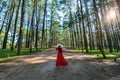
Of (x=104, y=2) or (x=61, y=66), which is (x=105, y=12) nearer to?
(x=104, y=2)

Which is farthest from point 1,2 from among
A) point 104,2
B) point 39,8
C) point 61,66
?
point 61,66

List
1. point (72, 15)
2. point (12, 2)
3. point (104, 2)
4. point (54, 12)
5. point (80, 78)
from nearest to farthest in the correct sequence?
point (80, 78)
point (104, 2)
point (12, 2)
point (72, 15)
point (54, 12)

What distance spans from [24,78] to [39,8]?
3855 centimetres

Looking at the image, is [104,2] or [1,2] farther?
[1,2]

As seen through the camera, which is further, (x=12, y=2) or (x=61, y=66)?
(x=12, y=2)

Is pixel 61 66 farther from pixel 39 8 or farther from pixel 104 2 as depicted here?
pixel 39 8

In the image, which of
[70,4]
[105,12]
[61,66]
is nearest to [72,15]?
[70,4]

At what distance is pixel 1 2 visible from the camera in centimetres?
4403

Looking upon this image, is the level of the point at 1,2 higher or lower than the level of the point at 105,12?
higher

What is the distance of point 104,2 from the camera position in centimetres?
3559

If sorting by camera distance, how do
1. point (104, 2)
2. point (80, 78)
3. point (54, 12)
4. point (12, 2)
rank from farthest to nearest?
1. point (54, 12)
2. point (12, 2)
3. point (104, 2)
4. point (80, 78)

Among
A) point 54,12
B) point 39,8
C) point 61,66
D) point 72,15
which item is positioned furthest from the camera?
point 54,12

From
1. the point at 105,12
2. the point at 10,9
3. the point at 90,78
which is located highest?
the point at 10,9

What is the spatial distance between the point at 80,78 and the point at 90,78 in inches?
Result: 21.1
